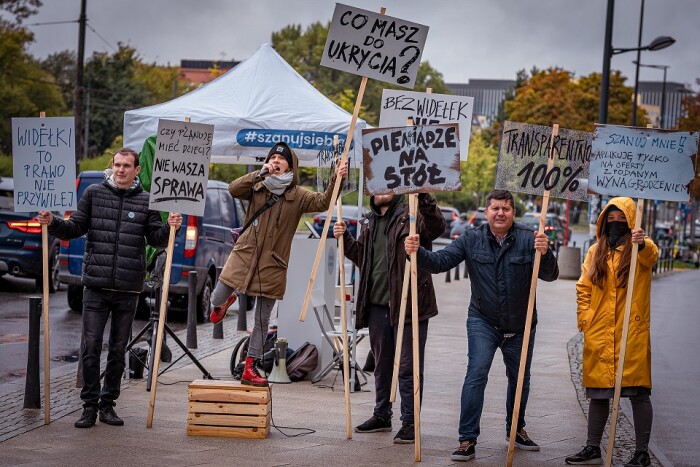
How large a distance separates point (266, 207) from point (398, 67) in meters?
1.44

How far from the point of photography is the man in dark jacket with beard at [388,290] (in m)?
8.55

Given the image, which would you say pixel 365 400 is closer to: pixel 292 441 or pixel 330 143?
pixel 292 441

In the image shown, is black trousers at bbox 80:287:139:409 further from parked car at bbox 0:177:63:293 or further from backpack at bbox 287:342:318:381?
parked car at bbox 0:177:63:293

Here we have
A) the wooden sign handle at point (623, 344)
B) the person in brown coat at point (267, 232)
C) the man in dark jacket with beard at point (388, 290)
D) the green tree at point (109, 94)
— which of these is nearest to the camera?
the wooden sign handle at point (623, 344)

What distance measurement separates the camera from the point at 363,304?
877 cm

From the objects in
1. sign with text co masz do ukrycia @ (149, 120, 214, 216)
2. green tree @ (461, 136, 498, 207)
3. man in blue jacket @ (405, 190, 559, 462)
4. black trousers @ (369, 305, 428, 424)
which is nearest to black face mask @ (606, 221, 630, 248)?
man in blue jacket @ (405, 190, 559, 462)

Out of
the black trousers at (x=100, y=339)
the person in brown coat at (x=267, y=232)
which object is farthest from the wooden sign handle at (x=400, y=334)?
the black trousers at (x=100, y=339)

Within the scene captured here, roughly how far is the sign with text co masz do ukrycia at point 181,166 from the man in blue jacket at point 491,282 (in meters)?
1.86

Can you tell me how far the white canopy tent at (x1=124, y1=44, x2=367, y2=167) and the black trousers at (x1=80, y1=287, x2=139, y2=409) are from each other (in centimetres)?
487

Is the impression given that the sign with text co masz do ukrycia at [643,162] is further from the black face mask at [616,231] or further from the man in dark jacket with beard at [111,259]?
the man in dark jacket with beard at [111,259]

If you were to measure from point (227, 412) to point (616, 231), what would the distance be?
2.93m

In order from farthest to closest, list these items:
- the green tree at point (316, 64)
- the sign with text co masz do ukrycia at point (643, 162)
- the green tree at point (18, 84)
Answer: the green tree at point (316, 64) < the green tree at point (18, 84) < the sign with text co masz do ukrycia at point (643, 162)

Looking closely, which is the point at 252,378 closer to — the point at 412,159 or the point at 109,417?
the point at 109,417

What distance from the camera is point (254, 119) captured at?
1388cm
